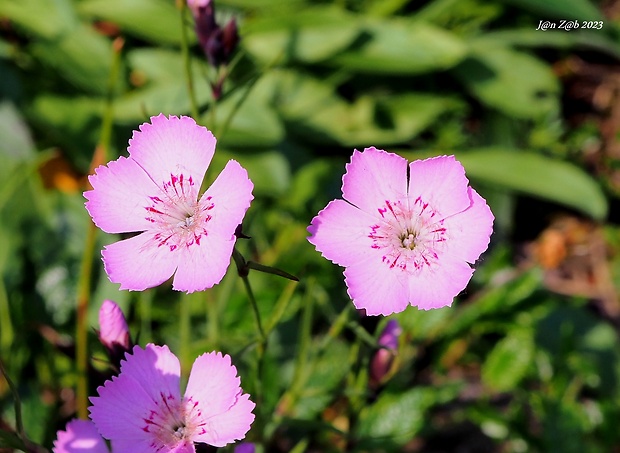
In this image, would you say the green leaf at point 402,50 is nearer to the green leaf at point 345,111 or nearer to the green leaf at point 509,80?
the green leaf at point 345,111

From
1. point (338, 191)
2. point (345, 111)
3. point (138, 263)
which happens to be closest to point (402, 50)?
point (345, 111)

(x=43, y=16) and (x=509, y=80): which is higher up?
(x=43, y=16)

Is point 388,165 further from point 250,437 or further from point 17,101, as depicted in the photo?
point 17,101

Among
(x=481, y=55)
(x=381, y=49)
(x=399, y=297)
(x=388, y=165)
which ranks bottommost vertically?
(x=481, y=55)

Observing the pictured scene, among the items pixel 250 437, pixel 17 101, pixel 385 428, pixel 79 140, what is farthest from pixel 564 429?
pixel 17 101

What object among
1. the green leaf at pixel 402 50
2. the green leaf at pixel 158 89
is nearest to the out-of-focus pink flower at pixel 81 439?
the green leaf at pixel 158 89

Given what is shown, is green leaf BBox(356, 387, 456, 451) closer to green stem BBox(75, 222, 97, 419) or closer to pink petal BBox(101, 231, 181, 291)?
green stem BBox(75, 222, 97, 419)

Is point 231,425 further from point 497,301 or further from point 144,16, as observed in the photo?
point 144,16

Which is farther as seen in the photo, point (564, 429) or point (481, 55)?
point (481, 55)
